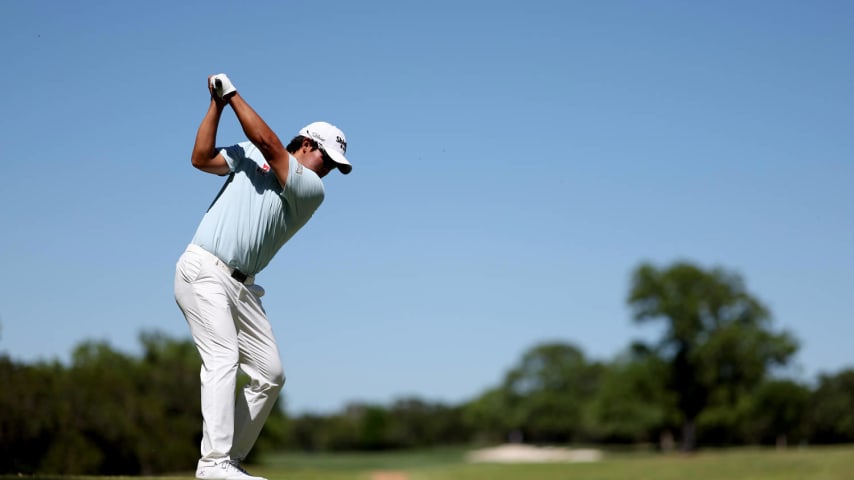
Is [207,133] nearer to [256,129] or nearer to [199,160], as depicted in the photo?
[199,160]

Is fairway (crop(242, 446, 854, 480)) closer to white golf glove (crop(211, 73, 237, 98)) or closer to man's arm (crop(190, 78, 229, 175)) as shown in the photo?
man's arm (crop(190, 78, 229, 175))

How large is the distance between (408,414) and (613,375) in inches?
3171

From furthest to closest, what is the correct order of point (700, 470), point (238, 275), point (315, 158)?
point (700, 470) < point (315, 158) < point (238, 275)

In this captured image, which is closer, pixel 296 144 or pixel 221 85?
pixel 221 85

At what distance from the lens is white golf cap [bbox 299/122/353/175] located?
756 cm

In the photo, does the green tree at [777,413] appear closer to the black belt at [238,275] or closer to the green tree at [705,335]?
the green tree at [705,335]

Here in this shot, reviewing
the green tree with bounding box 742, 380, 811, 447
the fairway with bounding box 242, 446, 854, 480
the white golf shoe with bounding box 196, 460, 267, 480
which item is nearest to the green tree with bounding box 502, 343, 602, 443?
the green tree with bounding box 742, 380, 811, 447

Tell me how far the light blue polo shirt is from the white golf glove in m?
0.61

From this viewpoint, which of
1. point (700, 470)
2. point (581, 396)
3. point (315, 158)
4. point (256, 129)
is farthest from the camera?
point (581, 396)

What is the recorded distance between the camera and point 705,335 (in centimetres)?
7356

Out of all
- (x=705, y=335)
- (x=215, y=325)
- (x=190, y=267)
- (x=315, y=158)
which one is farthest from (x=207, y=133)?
(x=705, y=335)

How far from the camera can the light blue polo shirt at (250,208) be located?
291 inches

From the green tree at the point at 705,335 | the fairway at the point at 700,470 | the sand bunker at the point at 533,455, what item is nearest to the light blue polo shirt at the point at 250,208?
the fairway at the point at 700,470

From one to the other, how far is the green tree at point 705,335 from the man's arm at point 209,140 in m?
67.5
